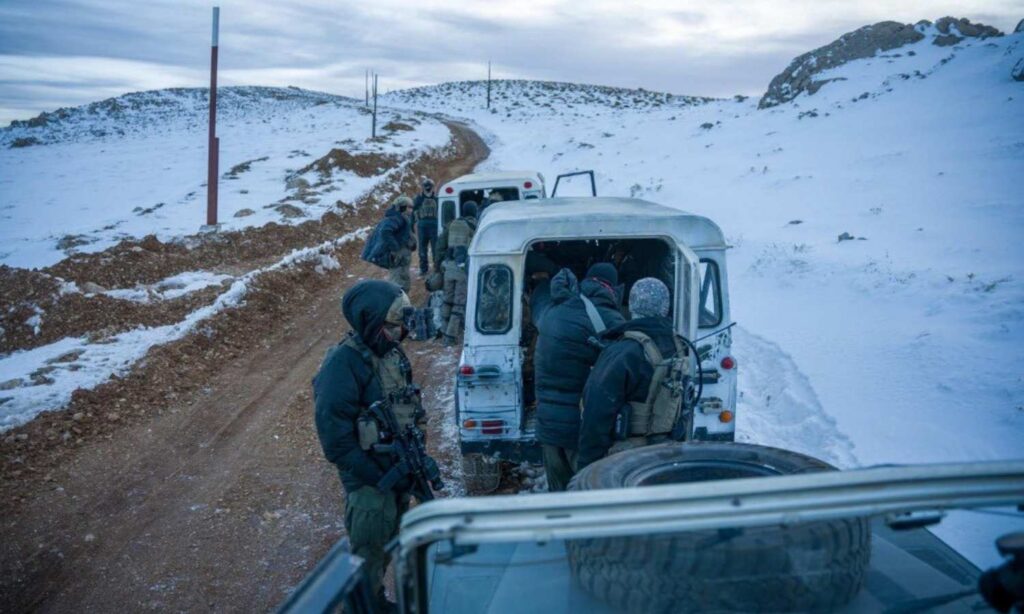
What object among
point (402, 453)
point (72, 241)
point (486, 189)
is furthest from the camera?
point (72, 241)

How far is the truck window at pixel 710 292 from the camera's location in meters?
5.12

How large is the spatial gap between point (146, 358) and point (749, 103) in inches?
1658

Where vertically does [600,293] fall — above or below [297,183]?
below

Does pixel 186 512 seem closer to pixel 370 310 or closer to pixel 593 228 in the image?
pixel 370 310

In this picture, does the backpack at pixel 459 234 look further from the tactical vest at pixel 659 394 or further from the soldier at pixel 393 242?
the tactical vest at pixel 659 394

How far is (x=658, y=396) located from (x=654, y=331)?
14.8 inches

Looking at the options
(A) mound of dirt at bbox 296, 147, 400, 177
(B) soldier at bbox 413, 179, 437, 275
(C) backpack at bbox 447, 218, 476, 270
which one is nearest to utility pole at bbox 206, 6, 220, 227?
(B) soldier at bbox 413, 179, 437, 275

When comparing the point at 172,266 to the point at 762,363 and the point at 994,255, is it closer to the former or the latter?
the point at 762,363

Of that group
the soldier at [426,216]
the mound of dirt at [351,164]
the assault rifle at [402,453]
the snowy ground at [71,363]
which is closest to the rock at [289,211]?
the mound of dirt at [351,164]

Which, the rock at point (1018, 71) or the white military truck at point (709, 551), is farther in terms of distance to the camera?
the rock at point (1018, 71)

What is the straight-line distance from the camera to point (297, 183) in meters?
22.9

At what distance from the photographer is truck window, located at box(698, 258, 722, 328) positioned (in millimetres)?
5117

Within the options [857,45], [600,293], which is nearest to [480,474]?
[600,293]

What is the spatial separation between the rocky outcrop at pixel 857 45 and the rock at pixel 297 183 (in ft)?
85.4
